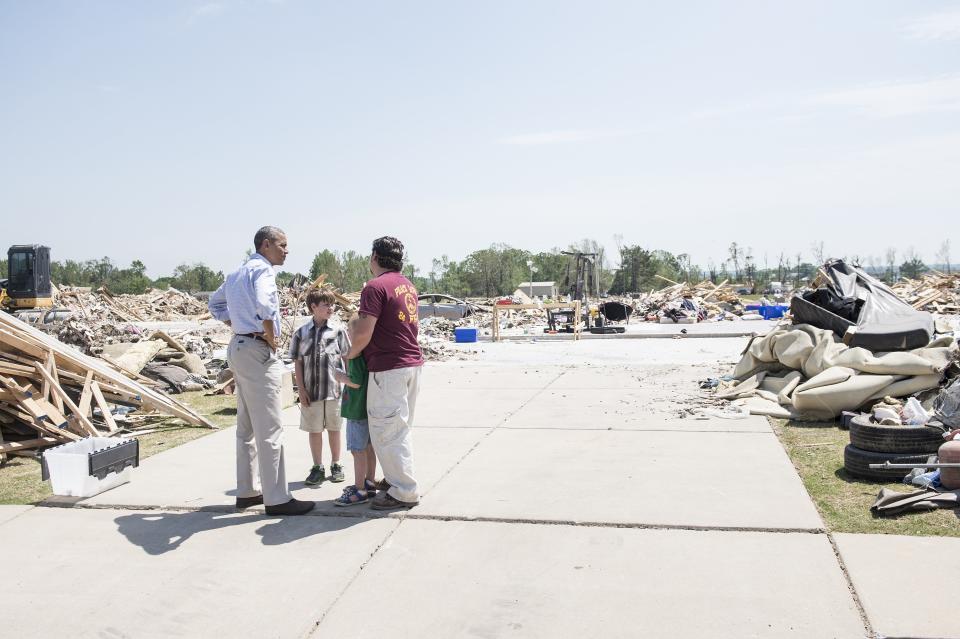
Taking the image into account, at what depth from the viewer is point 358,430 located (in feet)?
17.5

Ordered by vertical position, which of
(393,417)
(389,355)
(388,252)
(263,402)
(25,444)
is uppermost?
(388,252)

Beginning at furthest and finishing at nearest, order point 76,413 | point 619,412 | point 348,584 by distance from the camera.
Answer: point 619,412
point 76,413
point 348,584

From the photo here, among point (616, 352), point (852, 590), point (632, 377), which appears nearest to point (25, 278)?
point (616, 352)

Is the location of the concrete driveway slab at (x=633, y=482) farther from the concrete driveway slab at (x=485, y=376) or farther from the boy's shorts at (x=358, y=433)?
the concrete driveway slab at (x=485, y=376)

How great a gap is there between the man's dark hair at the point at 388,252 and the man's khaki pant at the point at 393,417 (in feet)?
2.48

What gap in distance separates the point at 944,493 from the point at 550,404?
5379 mm

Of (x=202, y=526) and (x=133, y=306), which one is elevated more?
(x=133, y=306)

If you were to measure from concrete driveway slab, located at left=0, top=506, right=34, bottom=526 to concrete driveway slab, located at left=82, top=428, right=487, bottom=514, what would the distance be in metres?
0.42

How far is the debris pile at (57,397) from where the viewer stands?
736 centimetres

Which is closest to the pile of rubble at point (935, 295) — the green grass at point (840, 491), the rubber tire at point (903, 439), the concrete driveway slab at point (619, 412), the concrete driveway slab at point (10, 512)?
the concrete driveway slab at point (619, 412)

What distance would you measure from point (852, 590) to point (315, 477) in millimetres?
4007

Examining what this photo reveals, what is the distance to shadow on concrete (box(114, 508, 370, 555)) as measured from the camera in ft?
15.8

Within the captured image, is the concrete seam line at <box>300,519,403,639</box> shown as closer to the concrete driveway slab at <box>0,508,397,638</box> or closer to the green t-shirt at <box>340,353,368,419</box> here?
the concrete driveway slab at <box>0,508,397,638</box>

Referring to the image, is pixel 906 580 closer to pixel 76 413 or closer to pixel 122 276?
pixel 76 413
